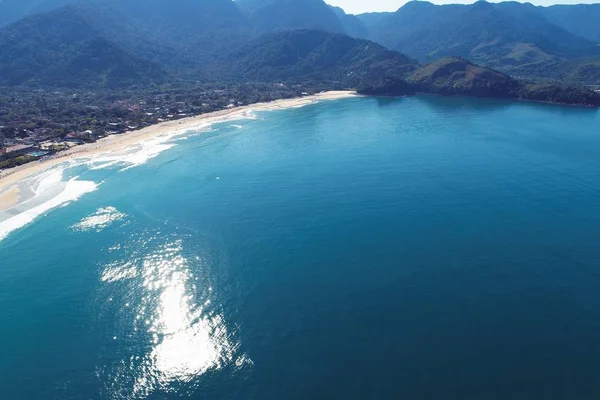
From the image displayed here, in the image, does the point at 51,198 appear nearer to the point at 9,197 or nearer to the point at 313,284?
the point at 9,197

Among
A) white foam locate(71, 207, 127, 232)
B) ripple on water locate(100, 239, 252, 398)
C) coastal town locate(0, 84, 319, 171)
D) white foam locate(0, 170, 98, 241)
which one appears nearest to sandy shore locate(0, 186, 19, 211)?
white foam locate(0, 170, 98, 241)

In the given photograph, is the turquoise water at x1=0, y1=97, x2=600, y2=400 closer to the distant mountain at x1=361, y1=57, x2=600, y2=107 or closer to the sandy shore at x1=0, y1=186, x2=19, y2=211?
the sandy shore at x1=0, y1=186, x2=19, y2=211

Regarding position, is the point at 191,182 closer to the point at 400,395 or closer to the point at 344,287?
the point at 344,287

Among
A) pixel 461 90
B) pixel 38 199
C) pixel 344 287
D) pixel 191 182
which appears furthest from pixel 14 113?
pixel 461 90

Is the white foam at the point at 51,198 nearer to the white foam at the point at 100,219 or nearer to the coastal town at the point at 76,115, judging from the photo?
the white foam at the point at 100,219

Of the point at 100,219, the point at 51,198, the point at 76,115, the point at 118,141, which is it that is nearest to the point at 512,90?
the point at 118,141
